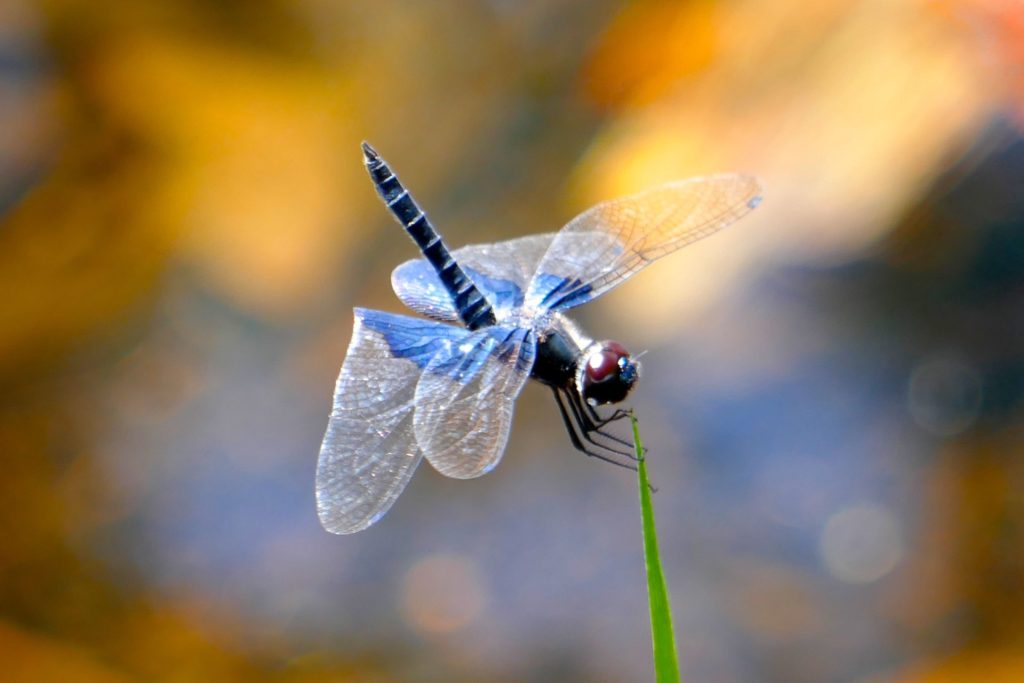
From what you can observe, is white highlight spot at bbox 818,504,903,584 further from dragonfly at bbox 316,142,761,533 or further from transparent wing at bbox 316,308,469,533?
transparent wing at bbox 316,308,469,533

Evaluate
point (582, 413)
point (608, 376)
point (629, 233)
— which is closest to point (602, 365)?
point (608, 376)

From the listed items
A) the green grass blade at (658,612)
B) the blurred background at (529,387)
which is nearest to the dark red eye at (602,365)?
the green grass blade at (658,612)

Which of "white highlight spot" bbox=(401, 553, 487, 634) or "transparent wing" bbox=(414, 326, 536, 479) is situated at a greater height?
"white highlight spot" bbox=(401, 553, 487, 634)

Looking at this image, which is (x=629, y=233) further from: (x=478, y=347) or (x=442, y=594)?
(x=442, y=594)

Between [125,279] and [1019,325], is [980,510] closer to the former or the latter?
[1019,325]

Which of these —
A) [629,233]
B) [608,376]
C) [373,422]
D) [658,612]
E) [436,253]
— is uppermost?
[436,253]

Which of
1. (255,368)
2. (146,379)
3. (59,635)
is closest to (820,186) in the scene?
(255,368)

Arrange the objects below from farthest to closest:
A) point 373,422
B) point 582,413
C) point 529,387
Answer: point 529,387, point 582,413, point 373,422

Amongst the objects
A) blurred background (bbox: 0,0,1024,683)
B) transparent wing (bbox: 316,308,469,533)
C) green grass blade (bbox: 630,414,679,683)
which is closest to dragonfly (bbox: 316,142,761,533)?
transparent wing (bbox: 316,308,469,533)
